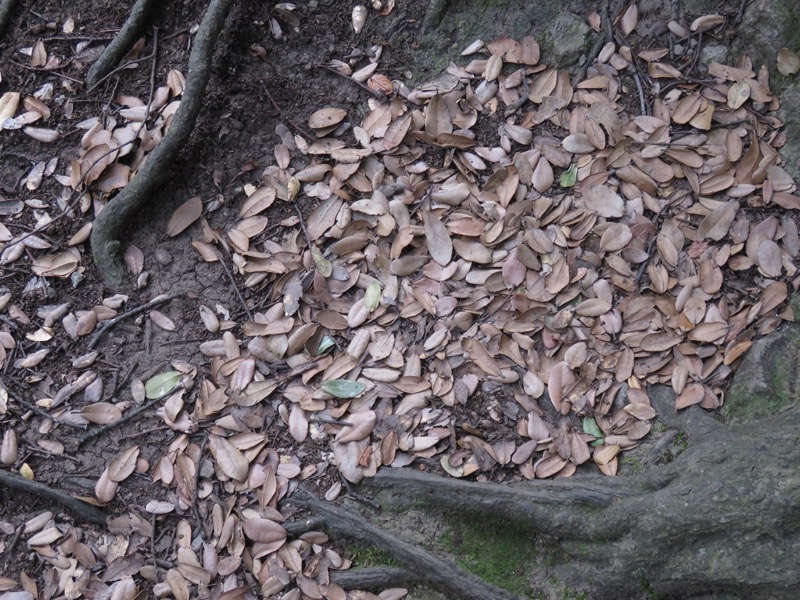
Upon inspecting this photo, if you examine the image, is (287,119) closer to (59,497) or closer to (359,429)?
(359,429)

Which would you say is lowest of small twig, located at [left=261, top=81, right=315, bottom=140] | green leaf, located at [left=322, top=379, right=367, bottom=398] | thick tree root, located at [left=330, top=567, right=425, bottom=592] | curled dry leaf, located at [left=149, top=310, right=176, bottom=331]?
thick tree root, located at [left=330, top=567, right=425, bottom=592]

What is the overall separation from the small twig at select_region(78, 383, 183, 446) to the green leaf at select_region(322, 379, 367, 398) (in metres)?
0.60

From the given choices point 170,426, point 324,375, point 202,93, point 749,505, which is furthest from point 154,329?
point 749,505

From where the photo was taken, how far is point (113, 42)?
310 cm

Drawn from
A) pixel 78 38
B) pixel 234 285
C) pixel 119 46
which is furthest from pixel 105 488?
pixel 78 38

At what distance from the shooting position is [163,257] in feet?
9.62

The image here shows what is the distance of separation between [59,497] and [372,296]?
1.41m

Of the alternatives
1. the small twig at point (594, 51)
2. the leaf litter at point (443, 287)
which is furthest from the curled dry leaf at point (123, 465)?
the small twig at point (594, 51)

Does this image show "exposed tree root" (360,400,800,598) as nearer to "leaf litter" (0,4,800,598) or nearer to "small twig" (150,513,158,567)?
"leaf litter" (0,4,800,598)

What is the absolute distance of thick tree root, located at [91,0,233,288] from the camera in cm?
286

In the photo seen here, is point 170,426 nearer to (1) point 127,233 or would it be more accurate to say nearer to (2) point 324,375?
(2) point 324,375

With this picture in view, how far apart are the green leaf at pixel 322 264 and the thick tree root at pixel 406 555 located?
895mm

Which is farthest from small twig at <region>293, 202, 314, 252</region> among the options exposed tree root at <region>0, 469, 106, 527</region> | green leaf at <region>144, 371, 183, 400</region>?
exposed tree root at <region>0, 469, 106, 527</region>

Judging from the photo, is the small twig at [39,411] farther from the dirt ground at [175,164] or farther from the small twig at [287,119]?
the small twig at [287,119]
